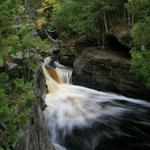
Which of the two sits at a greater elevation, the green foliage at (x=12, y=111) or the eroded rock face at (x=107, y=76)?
the green foliage at (x=12, y=111)

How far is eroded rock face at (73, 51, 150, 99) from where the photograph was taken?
83.3 feet

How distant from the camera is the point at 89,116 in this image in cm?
2328

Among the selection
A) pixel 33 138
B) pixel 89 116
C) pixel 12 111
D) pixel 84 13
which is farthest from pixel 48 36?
pixel 12 111

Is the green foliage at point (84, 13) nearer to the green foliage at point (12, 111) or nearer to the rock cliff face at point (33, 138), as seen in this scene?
the rock cliff face at point (33, 138)

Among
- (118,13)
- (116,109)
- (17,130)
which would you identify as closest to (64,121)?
(116,109)

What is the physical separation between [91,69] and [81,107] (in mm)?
4336

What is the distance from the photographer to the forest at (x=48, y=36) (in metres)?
11.9

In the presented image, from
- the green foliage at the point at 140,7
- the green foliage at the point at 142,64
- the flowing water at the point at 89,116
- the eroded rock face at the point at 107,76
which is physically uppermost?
the green foliage at the point at 140,7

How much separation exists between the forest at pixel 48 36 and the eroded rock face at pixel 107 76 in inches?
35.6

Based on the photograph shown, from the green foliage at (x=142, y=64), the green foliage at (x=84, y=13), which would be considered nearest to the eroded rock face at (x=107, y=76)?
the green foliage at (x=142, y=64)

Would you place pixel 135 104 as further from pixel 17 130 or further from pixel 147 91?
pixel 17 130

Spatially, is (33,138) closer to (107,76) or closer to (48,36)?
(107,76)

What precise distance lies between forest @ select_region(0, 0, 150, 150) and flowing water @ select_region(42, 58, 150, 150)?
2.55 meters

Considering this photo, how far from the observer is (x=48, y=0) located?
4156 centimetres
